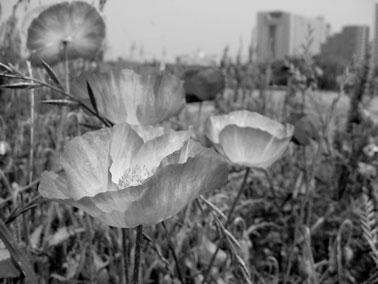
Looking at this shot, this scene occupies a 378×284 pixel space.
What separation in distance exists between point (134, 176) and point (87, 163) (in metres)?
0.05

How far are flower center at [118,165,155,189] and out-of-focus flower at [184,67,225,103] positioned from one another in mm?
826

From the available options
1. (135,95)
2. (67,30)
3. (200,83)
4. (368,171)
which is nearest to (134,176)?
(135,95)

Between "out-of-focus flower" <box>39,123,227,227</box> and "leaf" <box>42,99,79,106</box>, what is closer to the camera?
"out-of-focus flower" <box>39,123,227,227</box>

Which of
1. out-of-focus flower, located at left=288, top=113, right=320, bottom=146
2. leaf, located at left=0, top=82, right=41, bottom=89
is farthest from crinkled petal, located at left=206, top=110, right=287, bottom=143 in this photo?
out-of-focus flower, located at left=288, top=113, right=320, bottom=146

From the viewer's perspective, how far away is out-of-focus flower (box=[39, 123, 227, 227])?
36cm

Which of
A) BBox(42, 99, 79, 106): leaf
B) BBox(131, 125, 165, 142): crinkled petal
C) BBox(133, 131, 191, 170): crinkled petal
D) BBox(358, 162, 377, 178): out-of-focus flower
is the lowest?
BBox(358, 162, 377, 178): out-of-focus flower

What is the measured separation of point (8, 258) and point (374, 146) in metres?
1.14

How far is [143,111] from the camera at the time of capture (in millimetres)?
522

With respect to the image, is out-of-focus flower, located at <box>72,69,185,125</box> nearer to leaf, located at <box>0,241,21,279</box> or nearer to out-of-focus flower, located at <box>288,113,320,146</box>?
leaf, located at <box>0,241,21,279</box>

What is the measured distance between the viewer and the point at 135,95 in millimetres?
523

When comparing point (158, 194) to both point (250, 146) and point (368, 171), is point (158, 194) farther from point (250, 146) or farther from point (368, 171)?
point (368, 171)

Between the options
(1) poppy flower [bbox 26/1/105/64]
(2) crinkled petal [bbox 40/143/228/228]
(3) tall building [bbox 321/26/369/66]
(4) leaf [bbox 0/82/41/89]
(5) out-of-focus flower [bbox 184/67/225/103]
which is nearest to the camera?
(2) crinkled petal [bbox 40/143/228/228]

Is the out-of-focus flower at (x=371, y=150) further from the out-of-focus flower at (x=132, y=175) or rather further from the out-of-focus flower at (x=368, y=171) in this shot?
the out-of-focus flower at (x=132, y=175)

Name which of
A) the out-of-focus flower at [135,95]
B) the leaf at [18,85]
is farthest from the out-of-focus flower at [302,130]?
the leaf at [18,85]
